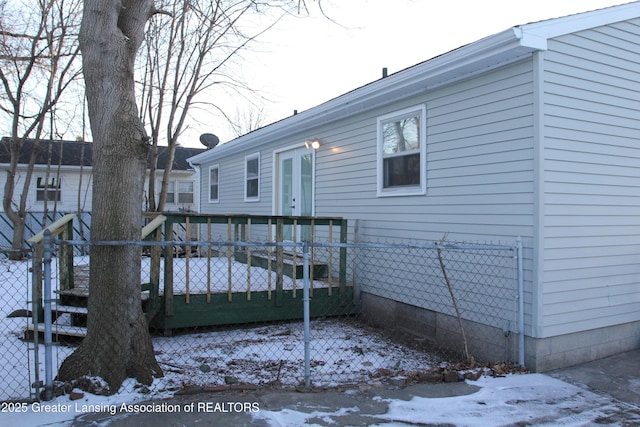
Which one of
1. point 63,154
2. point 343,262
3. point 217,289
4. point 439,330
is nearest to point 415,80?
point 343,262

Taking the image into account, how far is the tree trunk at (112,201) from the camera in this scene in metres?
3.68

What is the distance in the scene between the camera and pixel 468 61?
196 inches

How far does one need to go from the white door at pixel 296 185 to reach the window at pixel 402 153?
7.01ft

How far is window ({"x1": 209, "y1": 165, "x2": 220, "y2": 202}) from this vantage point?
13.1 metres

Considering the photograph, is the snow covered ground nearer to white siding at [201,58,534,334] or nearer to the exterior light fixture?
white siding at [201,58,534,334]

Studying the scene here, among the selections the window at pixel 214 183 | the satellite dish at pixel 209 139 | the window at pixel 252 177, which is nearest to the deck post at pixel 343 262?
the window at pixel 252 177

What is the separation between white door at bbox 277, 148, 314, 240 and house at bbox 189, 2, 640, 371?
2.59 meters

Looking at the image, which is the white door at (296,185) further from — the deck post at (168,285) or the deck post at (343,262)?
the deck post at (168,285)

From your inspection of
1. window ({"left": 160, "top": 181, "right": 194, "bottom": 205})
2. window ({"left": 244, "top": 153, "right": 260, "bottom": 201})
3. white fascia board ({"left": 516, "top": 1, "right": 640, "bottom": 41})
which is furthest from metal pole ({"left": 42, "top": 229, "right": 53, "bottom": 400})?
window ({"left": 160, "top": 181, "right": 194, "bottom": 205})

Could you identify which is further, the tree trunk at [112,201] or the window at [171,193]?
the window at [171,193]

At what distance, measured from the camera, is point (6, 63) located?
1177cm

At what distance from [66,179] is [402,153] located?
646 inches

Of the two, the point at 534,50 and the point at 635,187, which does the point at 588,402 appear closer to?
the point at 635,187

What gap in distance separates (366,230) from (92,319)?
13.7ft
